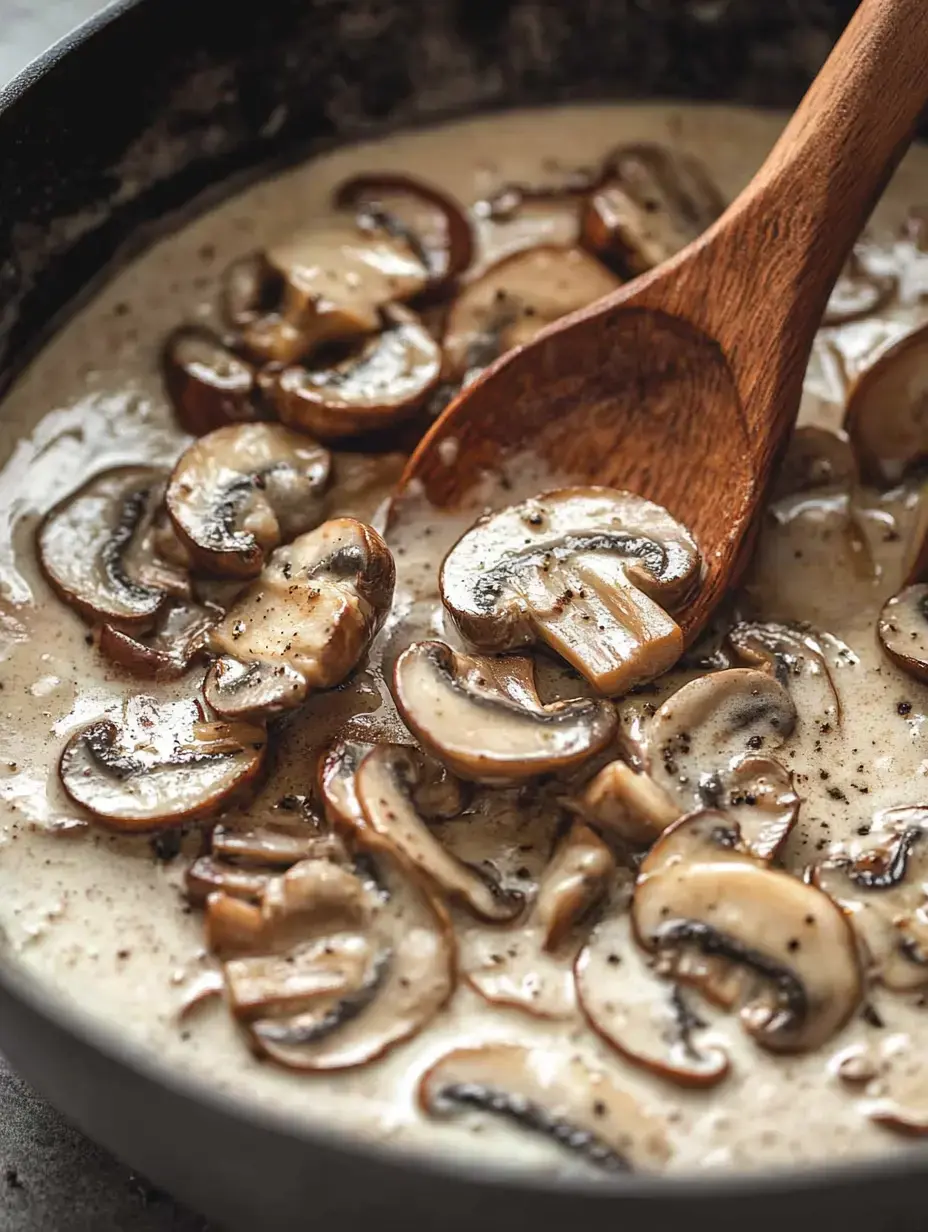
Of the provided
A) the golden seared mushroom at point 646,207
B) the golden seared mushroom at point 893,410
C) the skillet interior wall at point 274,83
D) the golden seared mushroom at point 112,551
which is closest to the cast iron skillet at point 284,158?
the skillet interior wall at point 274,83

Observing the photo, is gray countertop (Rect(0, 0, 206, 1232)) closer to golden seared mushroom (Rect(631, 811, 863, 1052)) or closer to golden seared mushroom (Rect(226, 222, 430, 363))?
golden seared mushroom (Rect(631, 811, 863, 1052))

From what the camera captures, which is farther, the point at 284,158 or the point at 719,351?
the point at 284,158

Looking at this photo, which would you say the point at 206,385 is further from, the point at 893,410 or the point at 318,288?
the point at 893,410

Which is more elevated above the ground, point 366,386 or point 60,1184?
point 366,386

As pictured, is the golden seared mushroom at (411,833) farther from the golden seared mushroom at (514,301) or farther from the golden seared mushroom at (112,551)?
the golden seared mushroom at (514,301)

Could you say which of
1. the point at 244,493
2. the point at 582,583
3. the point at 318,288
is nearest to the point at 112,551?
the point at 244,493

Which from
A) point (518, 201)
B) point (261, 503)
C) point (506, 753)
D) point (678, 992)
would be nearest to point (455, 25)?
point (518, 201)
